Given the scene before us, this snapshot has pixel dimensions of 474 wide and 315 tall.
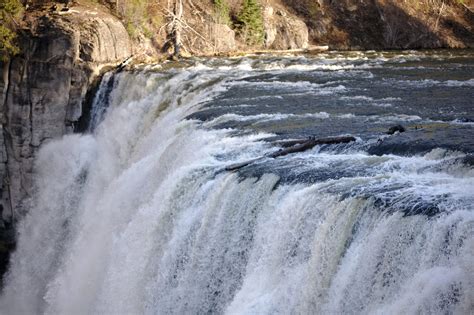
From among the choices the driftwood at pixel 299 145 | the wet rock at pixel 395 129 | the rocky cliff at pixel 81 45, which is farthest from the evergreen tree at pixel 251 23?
the driftwood at pixel 299 145

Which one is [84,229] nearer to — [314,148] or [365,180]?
[314,148]

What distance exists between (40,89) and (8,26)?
9.94 ft

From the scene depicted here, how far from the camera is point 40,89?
25.6m

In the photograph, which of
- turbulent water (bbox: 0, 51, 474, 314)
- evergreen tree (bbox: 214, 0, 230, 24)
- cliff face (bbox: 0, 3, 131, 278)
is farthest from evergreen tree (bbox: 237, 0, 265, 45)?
cliff face (bbox: 0, 3, 131, 278)

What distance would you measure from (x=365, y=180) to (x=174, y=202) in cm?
413

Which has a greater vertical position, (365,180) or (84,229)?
(365,180)

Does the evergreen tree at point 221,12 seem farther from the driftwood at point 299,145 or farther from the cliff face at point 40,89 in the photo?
the driftwood at point 299,145

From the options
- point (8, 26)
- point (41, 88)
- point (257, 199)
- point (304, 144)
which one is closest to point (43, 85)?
point (41, 88)

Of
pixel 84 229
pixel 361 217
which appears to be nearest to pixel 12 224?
pixel 84 229

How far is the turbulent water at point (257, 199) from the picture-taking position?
10.3 meters

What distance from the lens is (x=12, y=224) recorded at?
26219 mm

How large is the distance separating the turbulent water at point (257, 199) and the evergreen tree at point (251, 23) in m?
6.22

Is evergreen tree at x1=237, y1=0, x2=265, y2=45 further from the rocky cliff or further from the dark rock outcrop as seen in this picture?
the dark rock outcrop

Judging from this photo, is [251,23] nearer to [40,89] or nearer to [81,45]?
[81,45]
